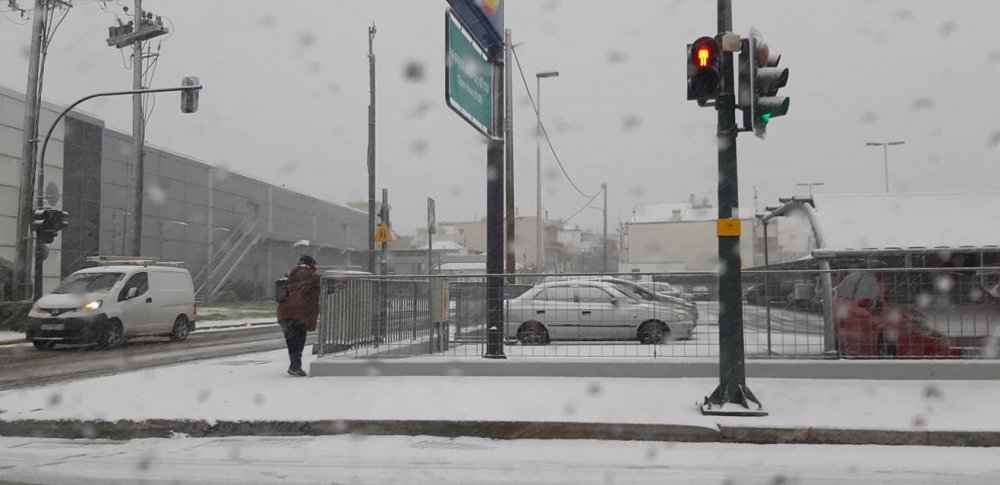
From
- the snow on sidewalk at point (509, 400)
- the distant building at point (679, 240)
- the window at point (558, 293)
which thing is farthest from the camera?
the distant building at point (679, 240)

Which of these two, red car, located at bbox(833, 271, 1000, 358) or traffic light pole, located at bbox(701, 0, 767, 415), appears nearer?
traffic light pole, located at bbox(701, 0, 767, 415)

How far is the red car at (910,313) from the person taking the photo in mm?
8531

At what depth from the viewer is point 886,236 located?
36.4ft

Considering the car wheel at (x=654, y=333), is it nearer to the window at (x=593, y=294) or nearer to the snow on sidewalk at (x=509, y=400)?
the snow on sidewalk at (x=509, y=400)

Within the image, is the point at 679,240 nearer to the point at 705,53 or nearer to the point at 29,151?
the point at 29,151

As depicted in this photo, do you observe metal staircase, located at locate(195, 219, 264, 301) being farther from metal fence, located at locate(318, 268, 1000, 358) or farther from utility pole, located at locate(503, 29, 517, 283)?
metal fence, located at locate(318, 268, 1000, 358)

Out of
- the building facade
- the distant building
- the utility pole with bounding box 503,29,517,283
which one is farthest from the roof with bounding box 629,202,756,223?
the utility pole with bounding box 503,29,517,283

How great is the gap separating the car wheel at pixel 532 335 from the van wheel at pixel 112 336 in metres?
9.59

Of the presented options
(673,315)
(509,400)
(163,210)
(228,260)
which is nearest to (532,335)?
→ (673,315)

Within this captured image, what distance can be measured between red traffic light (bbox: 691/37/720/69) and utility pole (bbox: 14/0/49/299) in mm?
19692

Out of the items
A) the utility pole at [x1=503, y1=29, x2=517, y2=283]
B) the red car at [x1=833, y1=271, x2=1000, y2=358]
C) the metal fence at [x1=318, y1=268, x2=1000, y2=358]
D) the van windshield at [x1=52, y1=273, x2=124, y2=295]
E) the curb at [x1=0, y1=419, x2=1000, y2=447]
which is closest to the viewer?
the curb at [x1=0, y1=419, x2=1000, y2=447]

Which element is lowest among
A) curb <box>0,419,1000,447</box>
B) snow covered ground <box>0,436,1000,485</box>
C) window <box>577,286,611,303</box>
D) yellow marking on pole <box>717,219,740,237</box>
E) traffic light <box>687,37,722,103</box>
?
snow covered ground <box>0,436,1000,485</box>

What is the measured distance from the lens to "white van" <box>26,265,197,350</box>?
47.3 feet

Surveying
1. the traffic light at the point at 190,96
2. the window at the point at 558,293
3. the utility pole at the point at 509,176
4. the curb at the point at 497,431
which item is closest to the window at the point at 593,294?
the window at the point at 558,293
